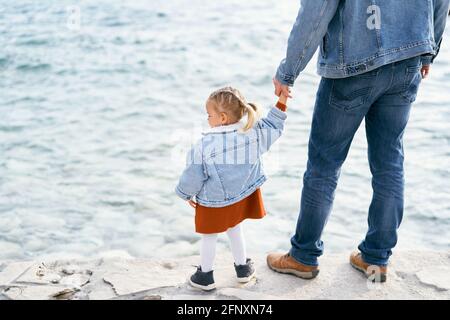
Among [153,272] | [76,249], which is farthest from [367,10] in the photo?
[76,249]

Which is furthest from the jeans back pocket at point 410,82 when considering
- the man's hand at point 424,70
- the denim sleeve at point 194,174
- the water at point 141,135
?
the water at point 141,135

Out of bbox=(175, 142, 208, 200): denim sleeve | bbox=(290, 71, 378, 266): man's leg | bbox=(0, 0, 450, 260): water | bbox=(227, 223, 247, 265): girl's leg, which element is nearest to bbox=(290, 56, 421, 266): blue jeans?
bbox=(290, 71, 378, 266): man's leg

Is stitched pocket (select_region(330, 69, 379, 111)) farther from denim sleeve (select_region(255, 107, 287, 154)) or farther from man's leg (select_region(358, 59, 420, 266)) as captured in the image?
denim sleeve (select_region(255, 107, 287, 154))

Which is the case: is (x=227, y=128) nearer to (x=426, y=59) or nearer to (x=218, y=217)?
(x=218, y=217)

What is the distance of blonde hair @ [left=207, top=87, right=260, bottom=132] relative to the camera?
2723mm

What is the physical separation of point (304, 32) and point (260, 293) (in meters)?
1.24

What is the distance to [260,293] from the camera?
302cm

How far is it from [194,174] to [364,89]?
809 millimetres

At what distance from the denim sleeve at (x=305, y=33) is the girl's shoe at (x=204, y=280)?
1.00 meters

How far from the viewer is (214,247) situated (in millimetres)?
2990

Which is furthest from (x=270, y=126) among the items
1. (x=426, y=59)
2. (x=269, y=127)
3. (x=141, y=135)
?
(x=141, y=135)

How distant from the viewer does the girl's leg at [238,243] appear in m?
3.01

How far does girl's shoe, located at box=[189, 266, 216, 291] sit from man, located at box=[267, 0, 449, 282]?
1.33 ft

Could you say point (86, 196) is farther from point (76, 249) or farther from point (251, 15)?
point (251, 15)
